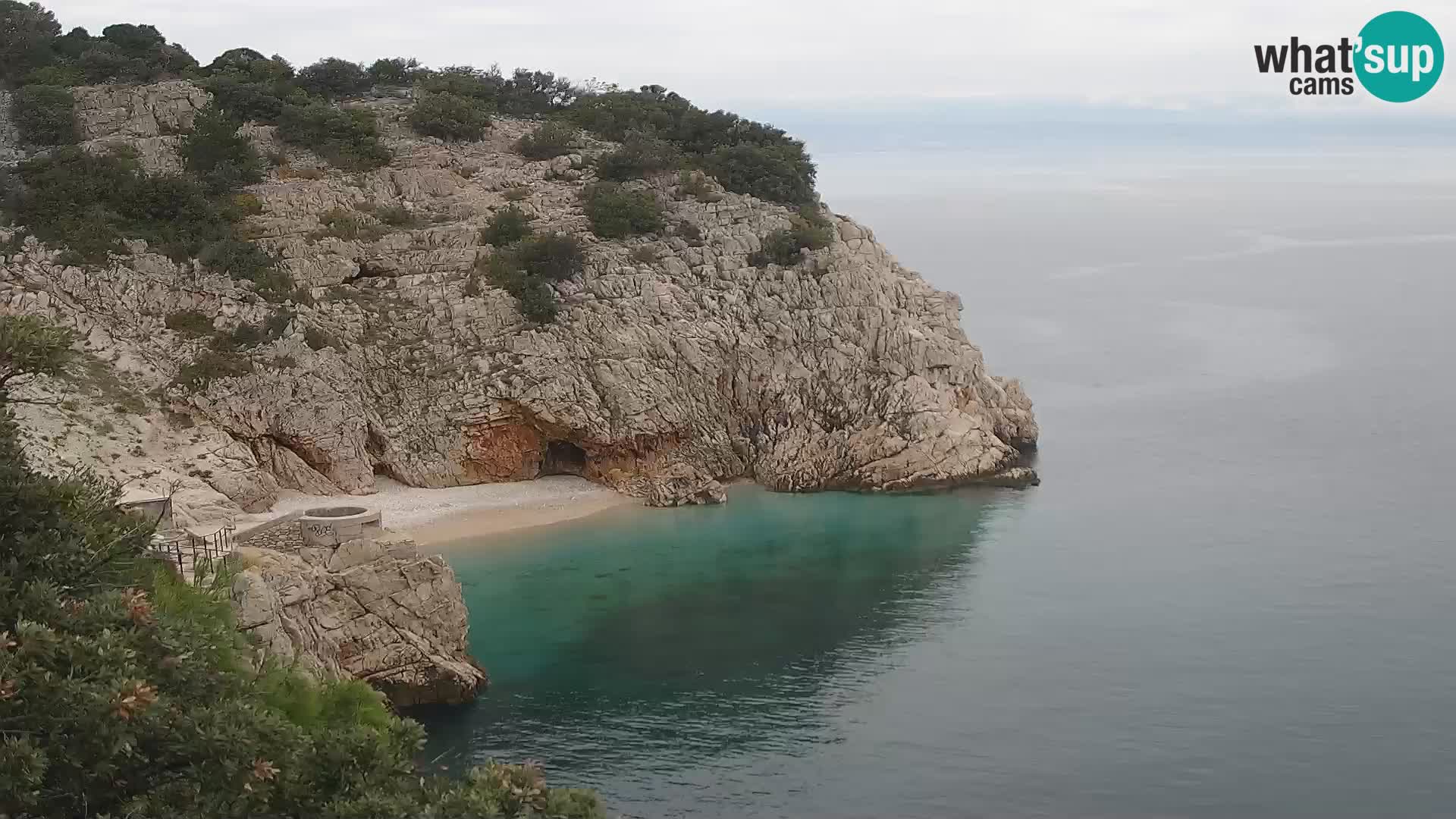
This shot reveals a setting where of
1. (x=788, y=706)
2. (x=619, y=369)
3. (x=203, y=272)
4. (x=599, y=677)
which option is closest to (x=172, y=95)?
(x=203, y=272)

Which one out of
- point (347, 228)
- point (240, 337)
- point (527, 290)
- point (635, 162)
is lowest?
point (240, 337)

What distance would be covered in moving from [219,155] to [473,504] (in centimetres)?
1411

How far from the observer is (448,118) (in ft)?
162

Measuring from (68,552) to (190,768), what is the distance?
9.88 feet

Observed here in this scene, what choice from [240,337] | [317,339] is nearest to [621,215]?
[317,339]

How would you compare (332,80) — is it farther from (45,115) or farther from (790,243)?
(790,243)

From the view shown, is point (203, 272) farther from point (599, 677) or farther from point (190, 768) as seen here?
point (190, 768)

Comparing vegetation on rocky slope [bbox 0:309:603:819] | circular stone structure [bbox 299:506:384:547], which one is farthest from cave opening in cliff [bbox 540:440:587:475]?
vegetation on rocky slope [bbox 0:309:603:819]

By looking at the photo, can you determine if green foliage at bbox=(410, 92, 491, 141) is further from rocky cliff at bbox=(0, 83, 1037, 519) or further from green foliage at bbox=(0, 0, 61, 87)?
green foliage at bbox=(0, 0, 61, 87)

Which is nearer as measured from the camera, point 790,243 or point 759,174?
point 790,243

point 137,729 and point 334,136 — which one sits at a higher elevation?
point 334,136

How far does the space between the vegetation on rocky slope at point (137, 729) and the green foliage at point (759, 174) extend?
118ft

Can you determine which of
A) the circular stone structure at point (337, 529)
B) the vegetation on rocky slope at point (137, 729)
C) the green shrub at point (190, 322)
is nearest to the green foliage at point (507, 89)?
the green shrub at point (190, 322)

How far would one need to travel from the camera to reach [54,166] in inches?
1668
